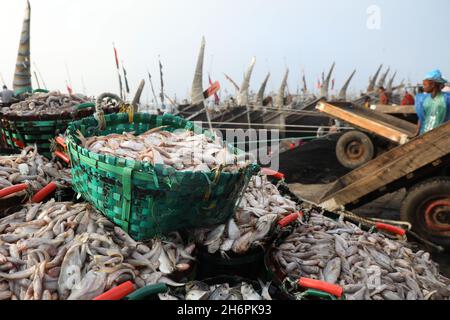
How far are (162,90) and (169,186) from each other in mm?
22835

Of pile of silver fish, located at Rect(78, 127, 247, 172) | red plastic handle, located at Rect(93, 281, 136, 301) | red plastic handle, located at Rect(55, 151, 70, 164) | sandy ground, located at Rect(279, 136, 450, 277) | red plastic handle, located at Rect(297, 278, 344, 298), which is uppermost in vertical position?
pile of silver fish, located at Rect(78, 127, 247, 172)

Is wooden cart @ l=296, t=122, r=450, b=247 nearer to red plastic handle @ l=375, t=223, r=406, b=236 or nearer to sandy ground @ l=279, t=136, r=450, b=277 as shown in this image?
red plastic handle @ l=375, t=223, r=406, b=236

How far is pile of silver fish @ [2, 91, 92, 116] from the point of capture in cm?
369

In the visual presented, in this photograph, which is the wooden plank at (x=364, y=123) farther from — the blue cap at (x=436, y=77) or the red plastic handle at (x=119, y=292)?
the red plastic handle at (x=119, y=292)

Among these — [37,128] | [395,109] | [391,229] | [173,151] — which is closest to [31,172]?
[37,128]

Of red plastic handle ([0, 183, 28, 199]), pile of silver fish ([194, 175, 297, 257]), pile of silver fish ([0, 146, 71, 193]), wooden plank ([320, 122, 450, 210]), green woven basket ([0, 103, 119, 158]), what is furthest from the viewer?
wooden plank ([320, 122, 450, 210])

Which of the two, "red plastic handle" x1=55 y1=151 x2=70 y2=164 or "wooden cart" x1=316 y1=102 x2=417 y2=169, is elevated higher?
"red plastic handle" x1=55 y1=151 x2=70 y2=164

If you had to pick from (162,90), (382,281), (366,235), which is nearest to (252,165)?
(382,281)

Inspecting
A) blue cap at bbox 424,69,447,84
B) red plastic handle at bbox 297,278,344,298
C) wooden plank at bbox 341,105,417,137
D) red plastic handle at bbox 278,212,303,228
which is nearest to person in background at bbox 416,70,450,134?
blue cap at bbox 424,69,447,84

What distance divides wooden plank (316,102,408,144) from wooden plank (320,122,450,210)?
1.95 m

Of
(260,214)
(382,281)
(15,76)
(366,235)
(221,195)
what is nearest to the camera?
(221,195)

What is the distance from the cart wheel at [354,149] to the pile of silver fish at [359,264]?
6.26 meters

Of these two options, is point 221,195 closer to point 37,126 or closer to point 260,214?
point 260,214

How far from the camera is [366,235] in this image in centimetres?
293
